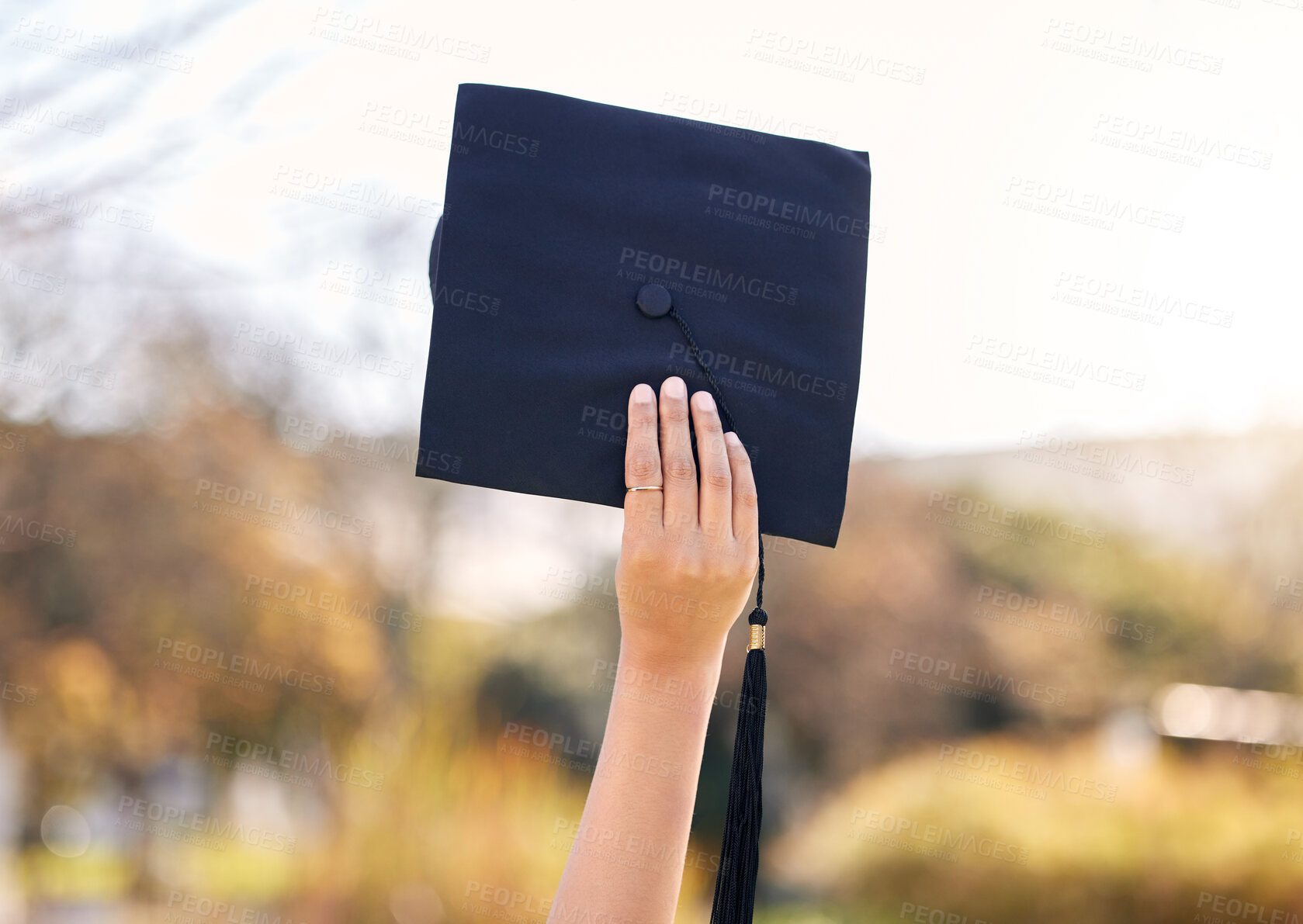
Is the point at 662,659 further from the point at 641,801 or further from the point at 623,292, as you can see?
the point at 623,292

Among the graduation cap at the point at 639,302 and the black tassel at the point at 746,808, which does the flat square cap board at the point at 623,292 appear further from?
the black tassel at the point at 746,808

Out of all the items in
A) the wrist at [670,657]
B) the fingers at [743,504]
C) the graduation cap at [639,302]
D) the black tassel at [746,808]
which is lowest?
the black tassel at [746,808]

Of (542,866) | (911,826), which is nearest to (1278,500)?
(911,826)

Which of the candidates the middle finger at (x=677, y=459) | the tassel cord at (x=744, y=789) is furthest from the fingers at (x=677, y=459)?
the tassel cord at (x=744, y=789)

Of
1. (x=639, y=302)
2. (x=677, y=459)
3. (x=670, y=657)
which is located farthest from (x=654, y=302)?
(x=670, y=657)

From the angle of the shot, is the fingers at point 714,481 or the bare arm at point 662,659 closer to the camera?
the bare arm at point 662,659

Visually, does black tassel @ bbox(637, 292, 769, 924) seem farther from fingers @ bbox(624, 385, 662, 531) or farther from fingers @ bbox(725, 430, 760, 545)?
fingers @ bbox(624, 385, 662, 531)

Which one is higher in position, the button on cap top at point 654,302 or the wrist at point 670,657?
the button on cap top at point 654,302

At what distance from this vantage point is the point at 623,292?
4.25 feet

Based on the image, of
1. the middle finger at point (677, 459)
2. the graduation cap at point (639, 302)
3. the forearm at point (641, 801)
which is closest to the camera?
the forearm at point (641, 801)

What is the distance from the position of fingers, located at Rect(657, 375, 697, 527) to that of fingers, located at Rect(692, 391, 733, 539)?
0.04 feet

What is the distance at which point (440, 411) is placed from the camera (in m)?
1.18

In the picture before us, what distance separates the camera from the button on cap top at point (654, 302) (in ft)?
4.18

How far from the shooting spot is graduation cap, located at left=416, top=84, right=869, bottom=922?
120 cm
